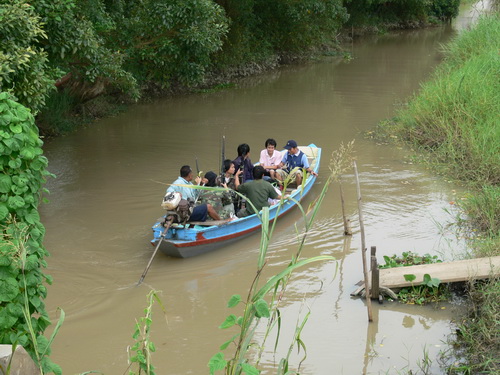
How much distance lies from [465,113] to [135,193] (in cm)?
645

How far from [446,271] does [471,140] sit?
5.03m

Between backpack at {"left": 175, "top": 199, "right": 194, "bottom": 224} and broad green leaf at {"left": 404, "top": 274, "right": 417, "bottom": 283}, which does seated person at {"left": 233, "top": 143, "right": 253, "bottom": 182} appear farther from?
broad green leaf at {"left": 404, "top": 274, "right": 417, "bottom": 283}

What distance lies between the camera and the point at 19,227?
15.4 ft

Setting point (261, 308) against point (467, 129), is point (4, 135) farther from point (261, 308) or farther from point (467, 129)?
point (467, 129)

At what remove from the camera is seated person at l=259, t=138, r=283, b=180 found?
37.1ft

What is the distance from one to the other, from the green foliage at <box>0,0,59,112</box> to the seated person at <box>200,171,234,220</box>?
2.59 meters

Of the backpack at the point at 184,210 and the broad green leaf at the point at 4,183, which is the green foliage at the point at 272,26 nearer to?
the backpack at the point at 184,210

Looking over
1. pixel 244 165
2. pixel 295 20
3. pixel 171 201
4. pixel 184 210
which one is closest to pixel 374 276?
pixel 184 210

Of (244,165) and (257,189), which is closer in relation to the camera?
(257,189)

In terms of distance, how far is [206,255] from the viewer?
30.8ft

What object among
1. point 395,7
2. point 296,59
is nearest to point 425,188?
point 296,59

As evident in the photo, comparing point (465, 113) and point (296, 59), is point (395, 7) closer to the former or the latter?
point (296, 59)

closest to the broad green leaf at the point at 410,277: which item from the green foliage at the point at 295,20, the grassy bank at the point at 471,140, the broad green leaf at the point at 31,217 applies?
the grassy bank at the point at 471,140

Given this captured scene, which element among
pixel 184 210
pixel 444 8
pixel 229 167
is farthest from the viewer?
pixel 444 8
